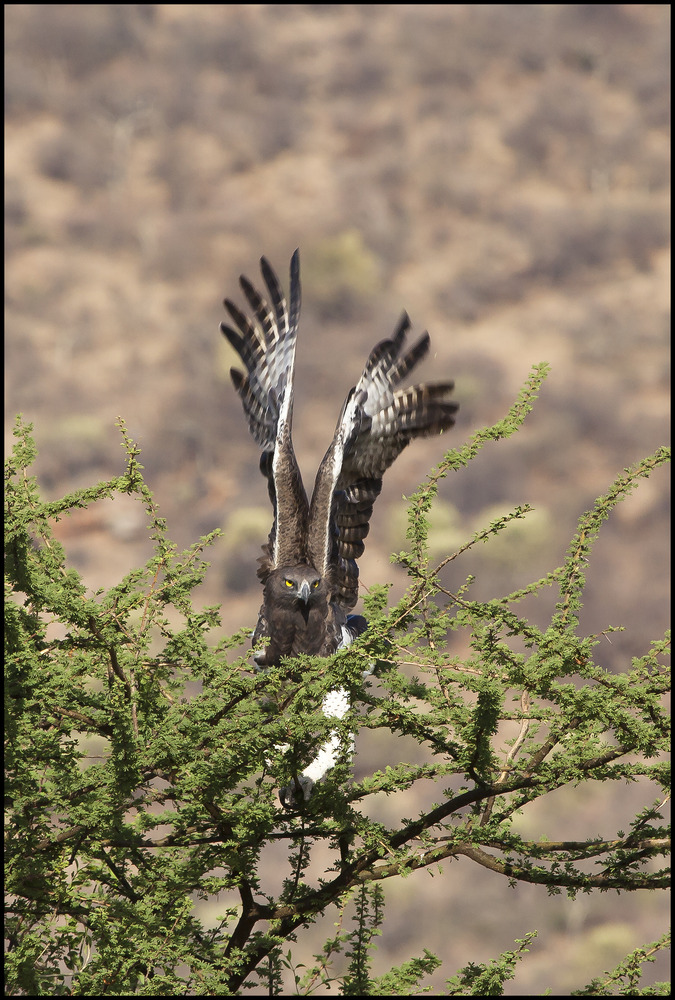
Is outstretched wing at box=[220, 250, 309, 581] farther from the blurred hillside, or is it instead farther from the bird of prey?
the blurred hillside

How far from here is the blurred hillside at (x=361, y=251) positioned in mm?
28969

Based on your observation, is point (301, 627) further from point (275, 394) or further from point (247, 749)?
point (247, 749)

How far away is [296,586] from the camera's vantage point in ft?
22.9

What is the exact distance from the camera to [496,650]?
13.2 feet

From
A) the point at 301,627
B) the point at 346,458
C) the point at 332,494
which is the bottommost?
the point at 301,627

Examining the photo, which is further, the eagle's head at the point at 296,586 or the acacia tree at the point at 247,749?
the eagle's head at the point at 296,586

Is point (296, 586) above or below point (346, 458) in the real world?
below

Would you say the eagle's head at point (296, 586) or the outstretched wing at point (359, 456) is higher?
the outstretched wing at point (359, 456)

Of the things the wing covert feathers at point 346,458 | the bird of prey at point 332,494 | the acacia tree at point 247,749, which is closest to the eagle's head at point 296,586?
the bird of prey at point 332,494

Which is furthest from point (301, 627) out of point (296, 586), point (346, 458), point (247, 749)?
point (247, 749)

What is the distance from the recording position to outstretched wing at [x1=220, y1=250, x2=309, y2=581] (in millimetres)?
7195

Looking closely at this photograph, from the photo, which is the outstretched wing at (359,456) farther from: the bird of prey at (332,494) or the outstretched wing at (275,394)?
the outstretched wing at (275,394)

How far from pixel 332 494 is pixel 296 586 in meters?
0.67

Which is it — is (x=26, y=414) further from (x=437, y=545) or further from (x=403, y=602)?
(x=403, y=602)
